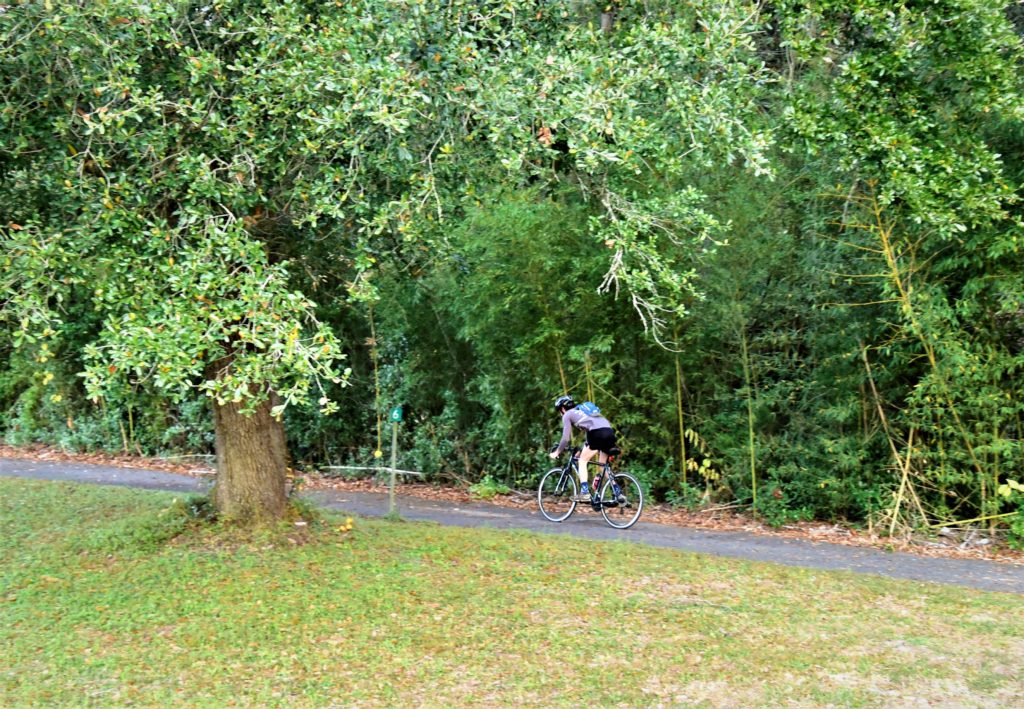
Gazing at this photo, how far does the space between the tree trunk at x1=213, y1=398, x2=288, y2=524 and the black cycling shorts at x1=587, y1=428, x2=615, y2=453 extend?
361cm

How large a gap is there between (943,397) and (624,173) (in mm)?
4647

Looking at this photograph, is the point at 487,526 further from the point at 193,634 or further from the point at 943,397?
the point at 943,397

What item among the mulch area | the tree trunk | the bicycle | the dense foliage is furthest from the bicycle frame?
the tree trunk

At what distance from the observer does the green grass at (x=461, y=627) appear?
18.6 ft

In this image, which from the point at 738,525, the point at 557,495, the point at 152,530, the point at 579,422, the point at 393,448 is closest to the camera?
the point at 152,530

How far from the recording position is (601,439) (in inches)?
405

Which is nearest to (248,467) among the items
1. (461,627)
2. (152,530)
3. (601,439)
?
(152,530)

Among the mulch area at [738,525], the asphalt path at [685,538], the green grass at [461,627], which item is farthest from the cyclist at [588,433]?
the green grass at [461,627]

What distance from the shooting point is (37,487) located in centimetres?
1277

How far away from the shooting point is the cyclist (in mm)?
10219

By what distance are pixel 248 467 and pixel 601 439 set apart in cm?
402

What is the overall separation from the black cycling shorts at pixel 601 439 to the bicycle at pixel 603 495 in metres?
0.17

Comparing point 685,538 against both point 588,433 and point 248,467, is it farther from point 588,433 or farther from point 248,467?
point 248,467

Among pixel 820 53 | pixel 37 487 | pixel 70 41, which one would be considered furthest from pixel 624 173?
pixel 37 487
